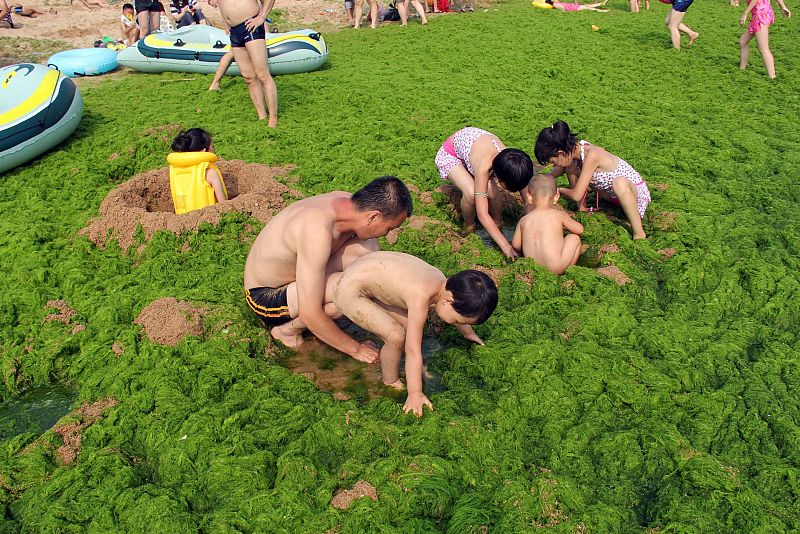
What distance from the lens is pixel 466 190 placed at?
5516mm

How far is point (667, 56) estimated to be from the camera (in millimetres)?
10727

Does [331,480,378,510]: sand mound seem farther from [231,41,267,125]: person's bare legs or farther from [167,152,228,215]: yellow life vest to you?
[231,41,267,125]: person's bare legs

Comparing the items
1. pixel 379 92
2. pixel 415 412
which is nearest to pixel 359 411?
pixel 415 412

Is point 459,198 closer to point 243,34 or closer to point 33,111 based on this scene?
point 243,34

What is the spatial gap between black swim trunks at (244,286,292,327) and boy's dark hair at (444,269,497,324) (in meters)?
1.26

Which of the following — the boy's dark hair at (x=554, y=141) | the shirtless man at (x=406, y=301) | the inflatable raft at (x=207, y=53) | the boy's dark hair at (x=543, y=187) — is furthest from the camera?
the inflatable raft at (x=207, y=53)

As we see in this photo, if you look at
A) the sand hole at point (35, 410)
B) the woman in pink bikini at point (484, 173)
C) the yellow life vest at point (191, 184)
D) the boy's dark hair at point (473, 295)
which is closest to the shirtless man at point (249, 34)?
the yellow life vest at point (191, 184)

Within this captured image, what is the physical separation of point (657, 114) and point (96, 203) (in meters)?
6.90

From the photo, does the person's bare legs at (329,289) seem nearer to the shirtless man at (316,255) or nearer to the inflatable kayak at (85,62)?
the shirtless man at (316,255)

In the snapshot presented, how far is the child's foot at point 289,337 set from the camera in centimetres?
417

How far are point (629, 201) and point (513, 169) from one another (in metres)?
1.29

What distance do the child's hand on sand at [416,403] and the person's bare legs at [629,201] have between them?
9.29 feet

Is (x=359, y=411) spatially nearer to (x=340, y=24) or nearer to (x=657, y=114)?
(x=657, y=114)

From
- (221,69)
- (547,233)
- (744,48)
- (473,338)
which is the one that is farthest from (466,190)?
(744,48)
